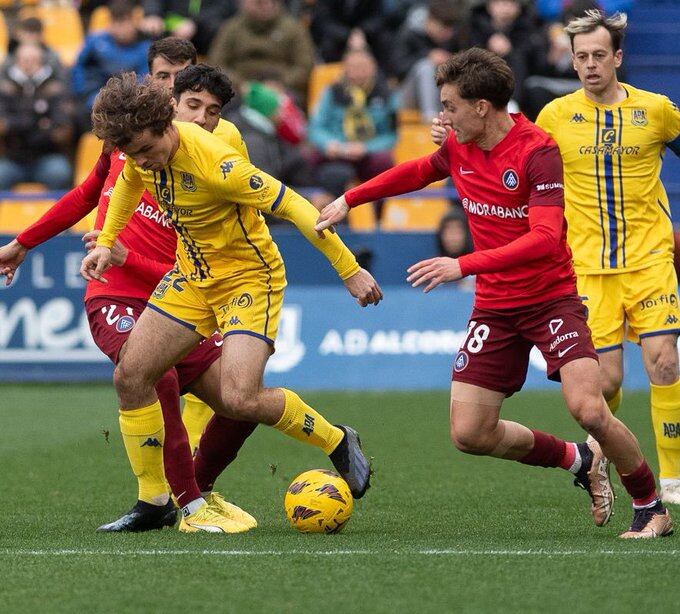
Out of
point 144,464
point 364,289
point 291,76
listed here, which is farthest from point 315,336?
point 364,289

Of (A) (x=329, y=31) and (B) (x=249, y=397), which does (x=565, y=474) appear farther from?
(A) (x=329, y=31)

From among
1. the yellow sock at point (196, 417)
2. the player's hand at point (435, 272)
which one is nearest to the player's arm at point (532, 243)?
the player's hand at point (435, 272)

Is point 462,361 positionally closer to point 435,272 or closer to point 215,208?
point 435,272

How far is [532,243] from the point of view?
6035mm

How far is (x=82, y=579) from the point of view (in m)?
5.36

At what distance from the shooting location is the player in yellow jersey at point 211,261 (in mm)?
6344

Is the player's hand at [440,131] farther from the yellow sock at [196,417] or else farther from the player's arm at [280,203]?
the yellow sock at [196,417]

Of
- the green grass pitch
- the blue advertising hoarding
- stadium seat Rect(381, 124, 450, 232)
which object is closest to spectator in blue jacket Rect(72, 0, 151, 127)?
the blue advertising hoarding

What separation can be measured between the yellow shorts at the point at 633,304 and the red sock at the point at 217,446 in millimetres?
1979

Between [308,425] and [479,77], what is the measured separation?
1798 mm

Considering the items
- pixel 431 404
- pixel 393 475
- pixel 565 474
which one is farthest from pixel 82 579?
pixel 431 404

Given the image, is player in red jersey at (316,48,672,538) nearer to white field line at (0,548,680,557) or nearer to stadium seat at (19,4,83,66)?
white field line at (0,548,680,557)

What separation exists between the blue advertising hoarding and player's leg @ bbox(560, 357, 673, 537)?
6.66 m

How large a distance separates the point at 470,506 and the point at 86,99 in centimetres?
963
